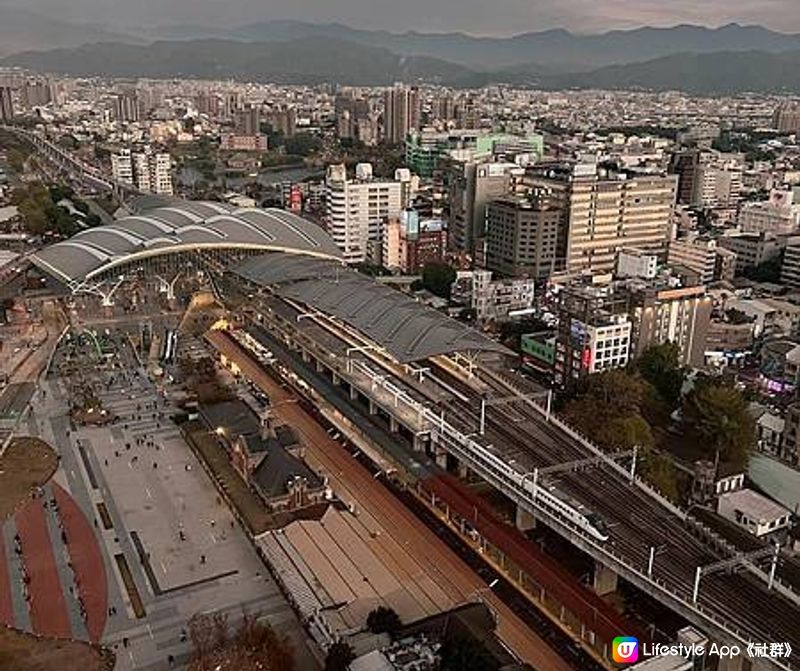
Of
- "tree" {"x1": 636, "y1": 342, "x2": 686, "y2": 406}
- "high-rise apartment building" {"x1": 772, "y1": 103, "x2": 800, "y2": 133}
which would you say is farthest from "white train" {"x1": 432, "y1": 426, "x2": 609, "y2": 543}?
"high-rise apartment building" {"x1": 772, "y1": 103, "x2": 800, "y2": 133}

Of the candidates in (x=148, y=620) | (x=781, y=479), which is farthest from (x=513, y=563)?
(x=781, y=479)

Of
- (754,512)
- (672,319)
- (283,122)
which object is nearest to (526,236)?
(672,319)

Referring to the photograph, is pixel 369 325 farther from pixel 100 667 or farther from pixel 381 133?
pixel 381 133

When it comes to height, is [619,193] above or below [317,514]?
above

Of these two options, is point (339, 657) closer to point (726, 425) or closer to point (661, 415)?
point (726, 425)

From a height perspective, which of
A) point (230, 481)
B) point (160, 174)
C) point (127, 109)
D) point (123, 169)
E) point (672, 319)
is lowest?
point (230, 481)

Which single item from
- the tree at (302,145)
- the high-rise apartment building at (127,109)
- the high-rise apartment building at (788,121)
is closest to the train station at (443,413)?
the tree at (302,145)

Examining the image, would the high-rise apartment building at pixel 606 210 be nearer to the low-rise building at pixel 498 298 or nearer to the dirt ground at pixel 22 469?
the low-rise building at pixel 498 298
